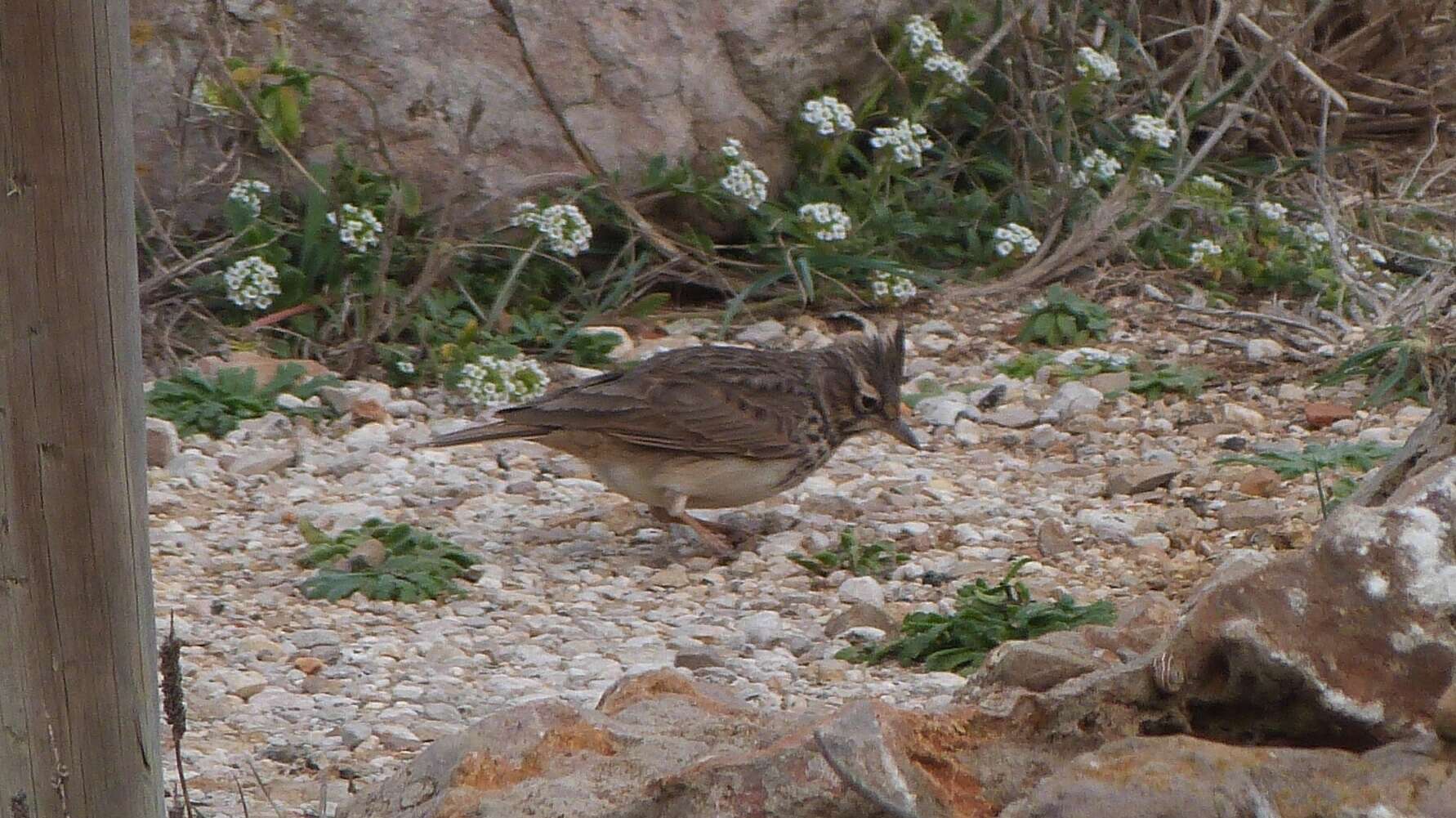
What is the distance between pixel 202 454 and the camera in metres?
6.65

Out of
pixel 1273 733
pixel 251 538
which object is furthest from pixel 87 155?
pixel 251 538

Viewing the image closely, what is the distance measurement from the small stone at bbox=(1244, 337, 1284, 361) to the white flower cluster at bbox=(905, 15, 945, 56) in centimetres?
178

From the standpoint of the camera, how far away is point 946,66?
832cm

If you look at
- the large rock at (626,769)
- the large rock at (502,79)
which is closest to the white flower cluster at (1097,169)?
the large rock at (502,79)

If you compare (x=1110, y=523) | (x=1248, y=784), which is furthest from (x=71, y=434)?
(x=1110, y=523)

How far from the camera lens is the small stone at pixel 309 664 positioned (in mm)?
4852

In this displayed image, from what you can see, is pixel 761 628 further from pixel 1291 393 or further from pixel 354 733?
pixel 1291 393

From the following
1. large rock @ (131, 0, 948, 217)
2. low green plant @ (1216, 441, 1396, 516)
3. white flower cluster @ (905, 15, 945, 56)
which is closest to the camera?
low green plant @ (1216, 441, 1396, 516)

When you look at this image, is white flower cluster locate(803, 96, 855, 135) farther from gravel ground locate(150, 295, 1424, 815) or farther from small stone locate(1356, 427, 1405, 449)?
small stone locate(1356, 427, 1405, 449)

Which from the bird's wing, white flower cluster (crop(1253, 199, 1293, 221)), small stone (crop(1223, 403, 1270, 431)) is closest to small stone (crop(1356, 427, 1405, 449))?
small stone (crop(1223, 403, 1270, 431))

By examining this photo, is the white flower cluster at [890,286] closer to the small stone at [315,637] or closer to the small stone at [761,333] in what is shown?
the small stone at [761,333]

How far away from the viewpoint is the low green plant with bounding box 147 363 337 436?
270 inches

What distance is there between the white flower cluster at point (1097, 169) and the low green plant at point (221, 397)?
3.53 metres

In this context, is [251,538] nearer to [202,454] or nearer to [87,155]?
[202,454]
